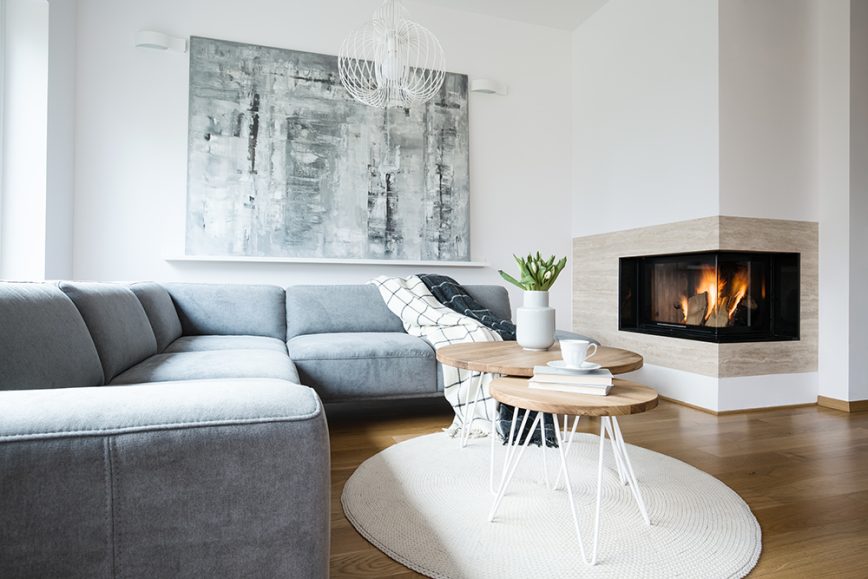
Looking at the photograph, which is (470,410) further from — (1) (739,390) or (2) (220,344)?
(1) (739,390)

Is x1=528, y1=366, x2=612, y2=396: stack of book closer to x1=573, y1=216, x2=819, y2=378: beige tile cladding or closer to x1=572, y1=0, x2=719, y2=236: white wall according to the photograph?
x1=573, y1=216, x2=819, y2=378: beige tile cladding

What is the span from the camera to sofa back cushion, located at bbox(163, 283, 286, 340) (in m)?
2.97

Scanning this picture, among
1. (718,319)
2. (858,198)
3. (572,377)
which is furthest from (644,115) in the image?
(572,377)

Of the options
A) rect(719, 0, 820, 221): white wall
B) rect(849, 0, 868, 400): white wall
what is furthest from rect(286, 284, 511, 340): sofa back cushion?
rect(849, 0, 868, 400): white wall

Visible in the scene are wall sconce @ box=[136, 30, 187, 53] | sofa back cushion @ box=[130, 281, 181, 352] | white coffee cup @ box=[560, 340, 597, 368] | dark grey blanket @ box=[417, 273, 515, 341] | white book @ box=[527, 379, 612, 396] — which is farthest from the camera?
wall sconce @ box=[136, 30, 187, 53]

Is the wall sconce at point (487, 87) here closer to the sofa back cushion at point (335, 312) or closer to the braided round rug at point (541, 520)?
the sofa back cushion at point (335, 312)

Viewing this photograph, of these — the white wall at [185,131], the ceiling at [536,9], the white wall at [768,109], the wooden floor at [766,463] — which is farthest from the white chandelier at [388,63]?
the wooden floor at [766,463]

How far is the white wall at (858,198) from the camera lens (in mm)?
3031

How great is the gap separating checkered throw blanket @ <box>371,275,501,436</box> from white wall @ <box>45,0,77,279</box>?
192cm

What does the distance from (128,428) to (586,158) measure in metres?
4.16

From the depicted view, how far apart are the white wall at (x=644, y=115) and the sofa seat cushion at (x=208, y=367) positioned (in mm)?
2530

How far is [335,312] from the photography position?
10.2 feet

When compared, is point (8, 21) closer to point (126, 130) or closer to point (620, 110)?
point (126, 130)

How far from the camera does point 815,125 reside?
322cm
